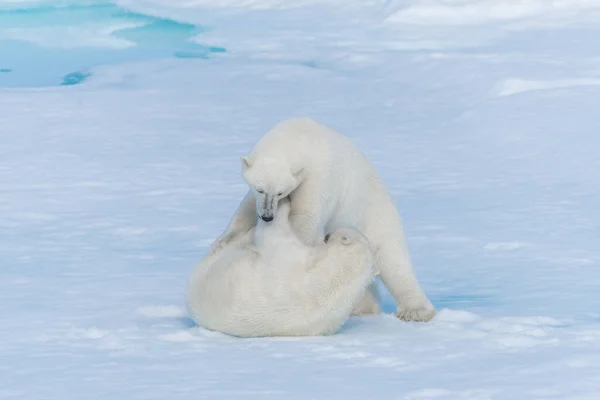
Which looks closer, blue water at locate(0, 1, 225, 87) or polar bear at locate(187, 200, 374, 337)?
polar bear at locate(187, 200, 374, 337)

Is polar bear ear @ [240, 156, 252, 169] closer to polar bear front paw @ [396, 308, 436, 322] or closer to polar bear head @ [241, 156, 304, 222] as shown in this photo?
polar bear head @ [241, 156, 304, 222]

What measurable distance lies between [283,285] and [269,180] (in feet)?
1.30

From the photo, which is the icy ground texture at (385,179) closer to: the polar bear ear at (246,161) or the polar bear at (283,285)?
the polar bear at (283,285)

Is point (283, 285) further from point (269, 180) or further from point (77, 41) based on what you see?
point (77, 41)

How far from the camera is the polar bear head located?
366 cm

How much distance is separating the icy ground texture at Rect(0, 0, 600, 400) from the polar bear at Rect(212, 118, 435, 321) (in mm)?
240

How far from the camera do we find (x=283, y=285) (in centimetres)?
344

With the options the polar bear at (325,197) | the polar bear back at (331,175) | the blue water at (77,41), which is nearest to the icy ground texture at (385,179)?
the polar bear at (325,197)

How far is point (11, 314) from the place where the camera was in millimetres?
3916

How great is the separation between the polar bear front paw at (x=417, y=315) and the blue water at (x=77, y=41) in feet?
26.1

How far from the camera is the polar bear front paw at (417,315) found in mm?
3934

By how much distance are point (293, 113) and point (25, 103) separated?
2130 millimetres

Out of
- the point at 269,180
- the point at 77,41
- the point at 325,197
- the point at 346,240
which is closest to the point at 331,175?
the point at 325,197

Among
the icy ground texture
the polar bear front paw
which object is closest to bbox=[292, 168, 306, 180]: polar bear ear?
the icy ground texture
